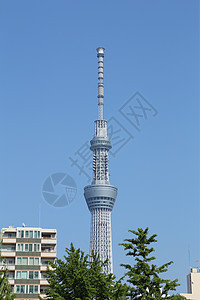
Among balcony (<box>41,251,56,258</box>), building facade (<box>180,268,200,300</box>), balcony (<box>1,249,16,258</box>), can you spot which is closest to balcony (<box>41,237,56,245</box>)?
balcony (<box>41,251,56,258</box>)

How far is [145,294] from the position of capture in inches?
2138

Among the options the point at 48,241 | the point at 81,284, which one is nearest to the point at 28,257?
the point at 48,241

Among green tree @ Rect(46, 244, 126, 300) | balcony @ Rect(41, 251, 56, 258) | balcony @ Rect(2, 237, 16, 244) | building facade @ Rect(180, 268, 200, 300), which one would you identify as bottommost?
green tree @ Rect(46, 244, 126, 300)

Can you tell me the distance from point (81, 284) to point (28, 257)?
70903 millimetres

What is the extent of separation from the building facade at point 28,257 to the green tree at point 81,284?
207 feet

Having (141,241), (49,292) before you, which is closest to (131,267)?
(141,241)

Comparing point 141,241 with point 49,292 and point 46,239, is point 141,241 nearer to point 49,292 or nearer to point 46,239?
point 49,292

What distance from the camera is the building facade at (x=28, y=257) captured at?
4985 inches

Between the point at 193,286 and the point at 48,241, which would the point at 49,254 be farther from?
the point at 193,286

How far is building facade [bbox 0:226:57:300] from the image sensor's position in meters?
127

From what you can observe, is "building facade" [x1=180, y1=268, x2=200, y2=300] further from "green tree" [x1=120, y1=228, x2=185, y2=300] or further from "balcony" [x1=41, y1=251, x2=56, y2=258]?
"green tree" [x1=120, y1=228, x2=185, y2=300]

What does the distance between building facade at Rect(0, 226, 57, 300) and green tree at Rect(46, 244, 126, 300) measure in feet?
207

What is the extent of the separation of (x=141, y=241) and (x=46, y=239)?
78.2m

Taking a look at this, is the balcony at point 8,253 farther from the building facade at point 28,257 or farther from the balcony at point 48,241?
the balcony at point 48,241
